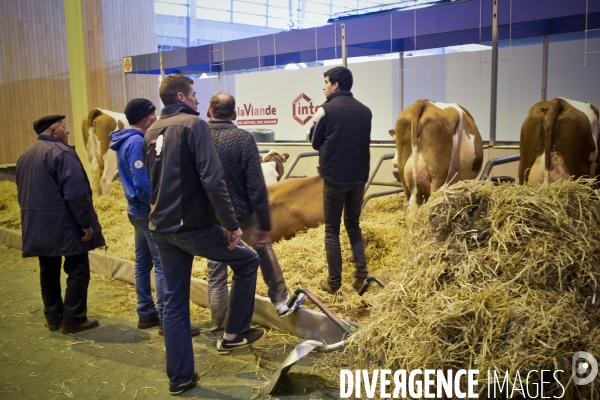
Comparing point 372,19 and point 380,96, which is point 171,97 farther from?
point 380,96

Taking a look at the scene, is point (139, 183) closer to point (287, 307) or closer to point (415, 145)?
point (287, 307)

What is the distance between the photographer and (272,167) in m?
7.32

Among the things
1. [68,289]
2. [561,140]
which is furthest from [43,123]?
[561,140]

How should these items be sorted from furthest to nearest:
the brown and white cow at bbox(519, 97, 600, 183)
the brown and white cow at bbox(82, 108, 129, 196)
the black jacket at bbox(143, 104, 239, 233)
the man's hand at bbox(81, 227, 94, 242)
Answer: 1. the brown and white cow at bbox(82, 108, 129, 196)
2. the brown and white cow at bbox(519, 97, 600, 183)
3. the man's hand at bbox(81, 227, 94, 242)
4. the black jacket at bbox(143, 104, 239, 233)

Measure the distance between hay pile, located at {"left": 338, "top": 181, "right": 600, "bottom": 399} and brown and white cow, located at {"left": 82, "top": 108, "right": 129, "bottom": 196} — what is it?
694 cm

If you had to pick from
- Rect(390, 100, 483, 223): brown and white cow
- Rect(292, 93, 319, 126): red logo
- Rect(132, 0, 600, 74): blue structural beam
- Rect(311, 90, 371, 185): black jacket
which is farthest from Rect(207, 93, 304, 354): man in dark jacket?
Rect(292, 93, 319, 126): red logo

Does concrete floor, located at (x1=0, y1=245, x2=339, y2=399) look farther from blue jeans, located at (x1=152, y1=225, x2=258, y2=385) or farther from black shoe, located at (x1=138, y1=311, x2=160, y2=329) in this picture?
blue jeans, located at (x1=152, y1=225, x2=258, y2=385)

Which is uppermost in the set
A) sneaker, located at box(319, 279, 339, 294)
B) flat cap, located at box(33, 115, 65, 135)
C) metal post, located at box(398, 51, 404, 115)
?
metal post, located at box(398, 51, 404, 115)

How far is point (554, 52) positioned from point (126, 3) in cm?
927

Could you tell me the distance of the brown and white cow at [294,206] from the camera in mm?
5973

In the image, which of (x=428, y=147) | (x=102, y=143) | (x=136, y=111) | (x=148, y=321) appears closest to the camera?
(x=136, y=111)

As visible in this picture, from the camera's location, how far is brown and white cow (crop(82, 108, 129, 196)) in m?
8.80

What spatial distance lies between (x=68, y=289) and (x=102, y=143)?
4861 millimetres

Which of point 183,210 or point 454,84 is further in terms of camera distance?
point 454,84
